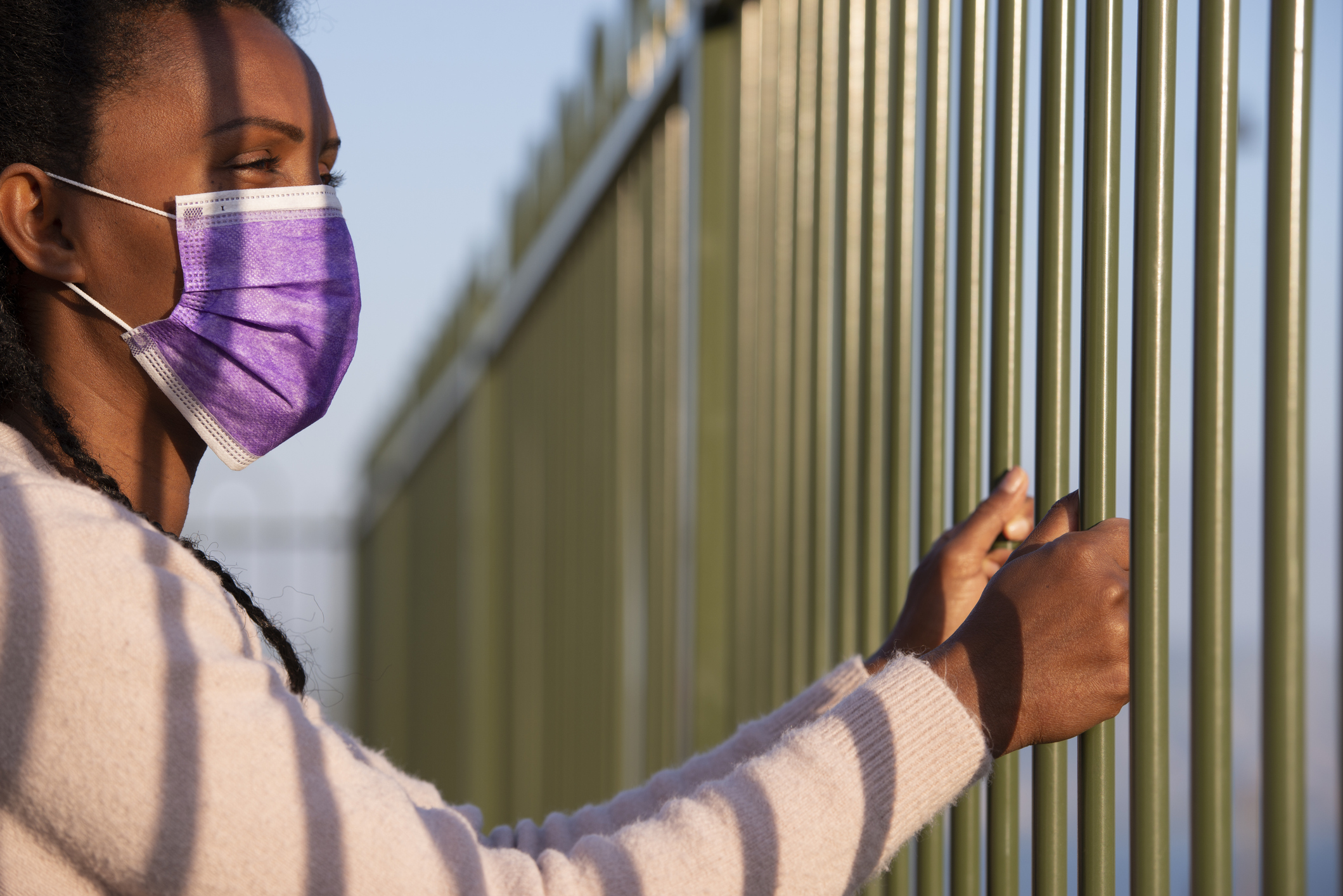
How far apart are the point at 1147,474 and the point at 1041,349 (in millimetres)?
253

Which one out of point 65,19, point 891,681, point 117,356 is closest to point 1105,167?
point 891,681

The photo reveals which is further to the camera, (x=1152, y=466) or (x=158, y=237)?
(x=158, y=237)

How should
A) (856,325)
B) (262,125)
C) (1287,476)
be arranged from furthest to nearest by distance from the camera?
(856,325)
(262,125)
(1287,476)

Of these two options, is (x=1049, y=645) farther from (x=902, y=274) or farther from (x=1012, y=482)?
(x=902, y=274)

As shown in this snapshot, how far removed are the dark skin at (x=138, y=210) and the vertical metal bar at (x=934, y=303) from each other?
927mm

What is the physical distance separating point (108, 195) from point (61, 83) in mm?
173

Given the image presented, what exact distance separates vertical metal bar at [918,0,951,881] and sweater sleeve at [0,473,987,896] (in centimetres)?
49

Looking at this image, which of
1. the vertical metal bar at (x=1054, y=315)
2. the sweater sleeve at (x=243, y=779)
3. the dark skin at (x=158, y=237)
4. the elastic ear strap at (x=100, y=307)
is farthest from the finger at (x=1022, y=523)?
the elastic ear strap at (x=100, y=307)

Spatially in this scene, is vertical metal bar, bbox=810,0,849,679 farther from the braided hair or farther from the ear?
the ear

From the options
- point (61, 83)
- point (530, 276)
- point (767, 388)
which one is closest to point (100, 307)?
point (61, 83)

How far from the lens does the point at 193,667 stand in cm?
114

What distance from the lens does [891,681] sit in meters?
1.29

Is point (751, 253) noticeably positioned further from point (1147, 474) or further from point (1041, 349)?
point (1147, 474)

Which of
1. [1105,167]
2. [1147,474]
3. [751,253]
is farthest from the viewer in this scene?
[751,253]
